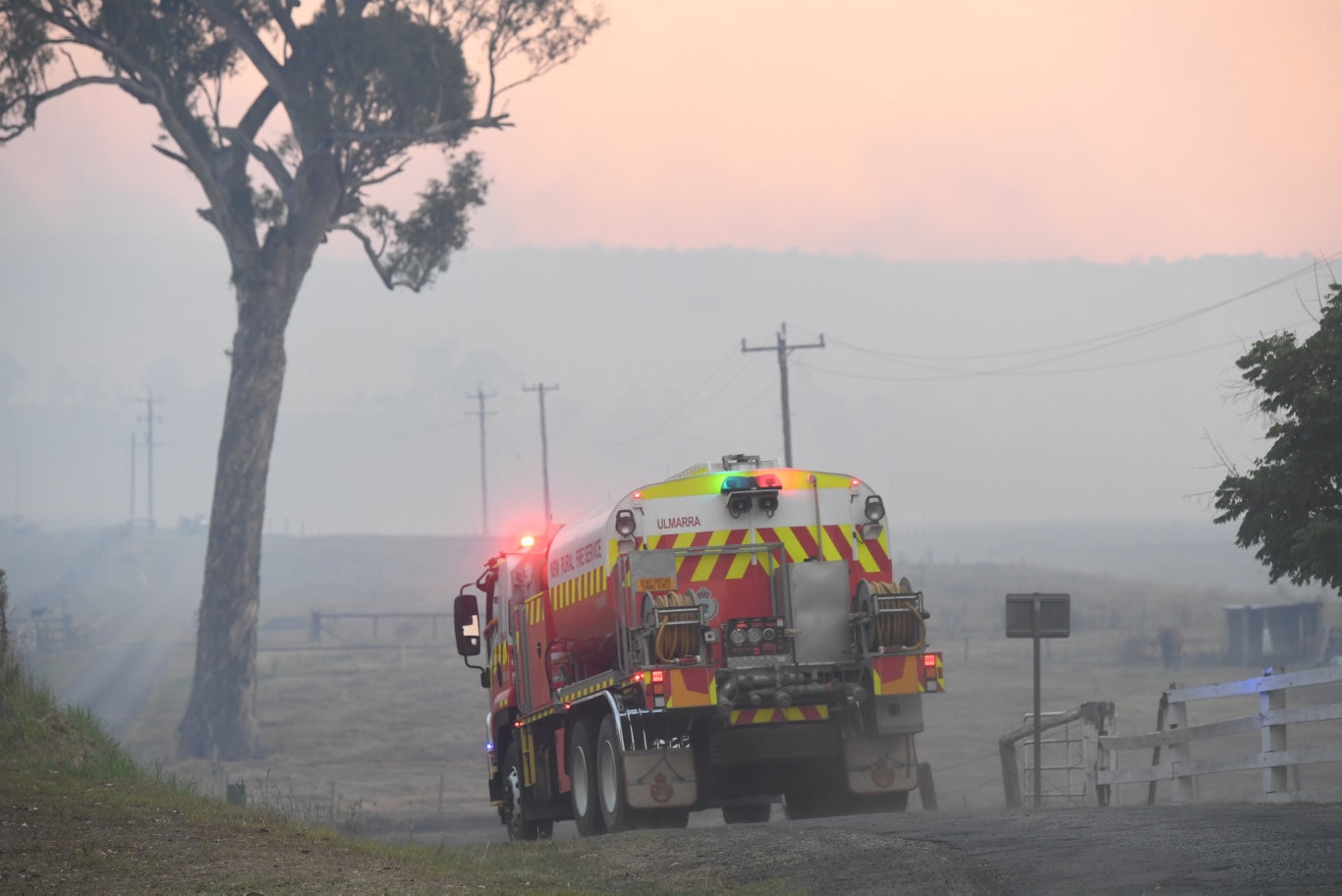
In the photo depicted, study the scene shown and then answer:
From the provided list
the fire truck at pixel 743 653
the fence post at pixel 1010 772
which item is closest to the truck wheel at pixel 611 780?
the fire truck at pixel 743 653

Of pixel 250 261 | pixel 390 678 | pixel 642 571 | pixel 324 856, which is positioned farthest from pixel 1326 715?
pixel 390 678

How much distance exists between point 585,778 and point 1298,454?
778 centimetres

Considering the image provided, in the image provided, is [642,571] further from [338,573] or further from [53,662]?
[338,573]

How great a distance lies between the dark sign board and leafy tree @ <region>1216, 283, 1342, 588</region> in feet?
9.82

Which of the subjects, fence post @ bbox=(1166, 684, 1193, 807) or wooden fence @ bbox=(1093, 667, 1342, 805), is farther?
fence post @ bbox=(1166, 684, 1193, 807)

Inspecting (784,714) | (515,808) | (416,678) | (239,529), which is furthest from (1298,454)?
(416,678)

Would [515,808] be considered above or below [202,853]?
below

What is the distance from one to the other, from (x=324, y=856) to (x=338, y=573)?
340 ft

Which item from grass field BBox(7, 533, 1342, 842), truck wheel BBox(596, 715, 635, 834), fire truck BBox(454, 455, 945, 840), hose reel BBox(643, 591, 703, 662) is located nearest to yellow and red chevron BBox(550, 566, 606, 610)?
fire truck BBox(454, 455, 945, 840)

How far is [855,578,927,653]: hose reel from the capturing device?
1477cm

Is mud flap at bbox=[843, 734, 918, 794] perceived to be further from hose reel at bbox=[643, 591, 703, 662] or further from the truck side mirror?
the truck side mirror

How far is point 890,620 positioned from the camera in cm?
1477

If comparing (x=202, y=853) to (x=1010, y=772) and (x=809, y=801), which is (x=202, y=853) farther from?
(x=1010, y=772)

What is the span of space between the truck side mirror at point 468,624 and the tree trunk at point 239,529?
27.7 meters
